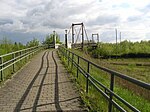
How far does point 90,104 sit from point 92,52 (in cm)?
6508

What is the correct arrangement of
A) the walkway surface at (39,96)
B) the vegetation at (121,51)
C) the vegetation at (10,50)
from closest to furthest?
the walkway surface at (39,96) → the vegetation at (10,50) → the vegetation at (121,51)

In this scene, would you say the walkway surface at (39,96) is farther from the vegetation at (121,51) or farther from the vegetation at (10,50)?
the vegetation at (121,51)

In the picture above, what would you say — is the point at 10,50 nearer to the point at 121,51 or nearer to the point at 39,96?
the point at 39,96

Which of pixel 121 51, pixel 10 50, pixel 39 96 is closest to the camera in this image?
pixel 39 96

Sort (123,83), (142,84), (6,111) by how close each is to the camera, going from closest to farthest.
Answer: (142,84)
(6,111)
(123,83)

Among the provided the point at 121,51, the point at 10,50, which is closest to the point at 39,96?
the point at 10,50

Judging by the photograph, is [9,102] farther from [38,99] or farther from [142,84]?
[142,84]

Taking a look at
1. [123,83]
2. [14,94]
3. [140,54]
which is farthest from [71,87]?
[140,54]

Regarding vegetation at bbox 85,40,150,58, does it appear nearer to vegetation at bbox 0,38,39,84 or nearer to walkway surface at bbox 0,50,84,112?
vegetation at bbox 0,38,39,84

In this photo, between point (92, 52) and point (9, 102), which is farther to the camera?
point (92, 52)

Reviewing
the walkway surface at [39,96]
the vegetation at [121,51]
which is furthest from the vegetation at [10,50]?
the vegetation at [121,51]

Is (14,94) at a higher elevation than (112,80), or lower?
lower

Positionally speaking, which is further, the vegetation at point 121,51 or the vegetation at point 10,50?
the vegetation at point 121,51

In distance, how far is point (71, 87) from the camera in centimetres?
1039
